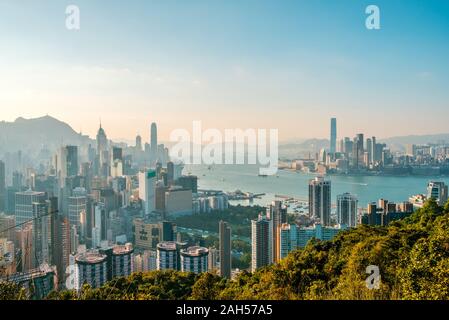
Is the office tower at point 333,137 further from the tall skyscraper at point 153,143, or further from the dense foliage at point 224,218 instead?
the tall skyscraper at point 153,143

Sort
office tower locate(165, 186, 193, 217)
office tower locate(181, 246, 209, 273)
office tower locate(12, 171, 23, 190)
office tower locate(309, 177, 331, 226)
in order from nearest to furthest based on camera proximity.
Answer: office tower locate(181, 246, 209, 273)
office tower locate(12, 171, 23, 190)
office tower locate(309, 177, 331, 226)
office tower locate(165, 186, 193, 217)

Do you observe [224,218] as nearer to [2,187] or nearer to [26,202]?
[26,202]

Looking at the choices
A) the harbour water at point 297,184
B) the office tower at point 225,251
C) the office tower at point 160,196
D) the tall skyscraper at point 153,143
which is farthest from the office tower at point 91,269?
the office tower at point 160,196

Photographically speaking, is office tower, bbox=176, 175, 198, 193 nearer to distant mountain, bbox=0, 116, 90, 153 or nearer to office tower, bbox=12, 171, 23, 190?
distant mountain, bbox=0, 116, 90, 153

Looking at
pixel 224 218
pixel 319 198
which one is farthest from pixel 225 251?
pixel 319 198

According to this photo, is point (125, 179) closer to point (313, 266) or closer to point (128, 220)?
point (128, 220)

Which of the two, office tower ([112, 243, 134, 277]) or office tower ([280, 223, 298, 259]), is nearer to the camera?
office tower ([112, 243, 134, 277])

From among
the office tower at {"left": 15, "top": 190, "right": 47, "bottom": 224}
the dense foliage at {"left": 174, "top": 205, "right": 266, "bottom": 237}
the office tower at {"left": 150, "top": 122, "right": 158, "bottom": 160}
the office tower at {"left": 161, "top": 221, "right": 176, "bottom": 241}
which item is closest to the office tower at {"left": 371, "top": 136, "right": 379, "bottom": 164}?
the dense foliage at {"left": 174, "top": 205, "right": 266, "bottom": 237}
